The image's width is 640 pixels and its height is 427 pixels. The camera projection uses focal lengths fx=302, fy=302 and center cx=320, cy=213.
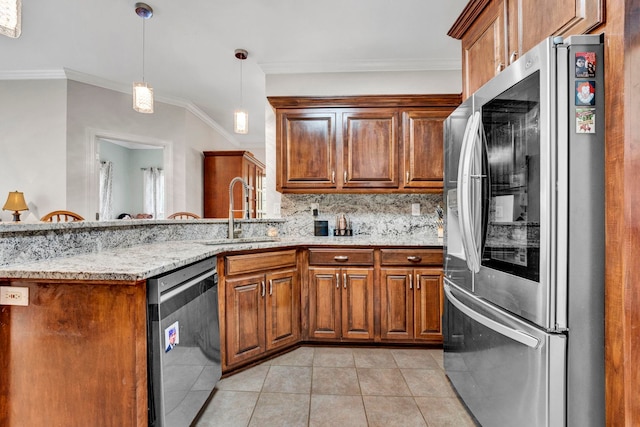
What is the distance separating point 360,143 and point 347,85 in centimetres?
77

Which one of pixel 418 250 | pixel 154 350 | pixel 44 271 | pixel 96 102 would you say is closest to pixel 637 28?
pixel 418 250

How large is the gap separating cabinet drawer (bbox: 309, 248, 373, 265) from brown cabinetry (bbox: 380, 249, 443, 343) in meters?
0.13

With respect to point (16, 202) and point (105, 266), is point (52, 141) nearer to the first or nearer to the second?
point (16, 202)

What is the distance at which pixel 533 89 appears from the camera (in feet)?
3.71

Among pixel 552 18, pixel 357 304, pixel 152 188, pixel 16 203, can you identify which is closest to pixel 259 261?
pixel 357 304

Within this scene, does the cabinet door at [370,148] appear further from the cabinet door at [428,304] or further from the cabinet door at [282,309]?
the cabinet door at [282,309]

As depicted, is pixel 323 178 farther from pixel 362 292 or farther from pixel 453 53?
pixel 453 53

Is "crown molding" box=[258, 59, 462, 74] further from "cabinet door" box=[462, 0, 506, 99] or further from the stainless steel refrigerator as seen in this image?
the stainless steel refrigerator

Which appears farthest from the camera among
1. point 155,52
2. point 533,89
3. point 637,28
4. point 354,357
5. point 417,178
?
point 155,52

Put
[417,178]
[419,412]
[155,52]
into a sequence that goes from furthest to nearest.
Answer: [155,52] → [417,178] → [419,412]

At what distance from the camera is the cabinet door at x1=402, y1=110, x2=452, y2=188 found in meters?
2.81

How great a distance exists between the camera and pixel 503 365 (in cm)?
129

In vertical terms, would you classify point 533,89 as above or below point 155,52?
below

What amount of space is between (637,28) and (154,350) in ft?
6.60
